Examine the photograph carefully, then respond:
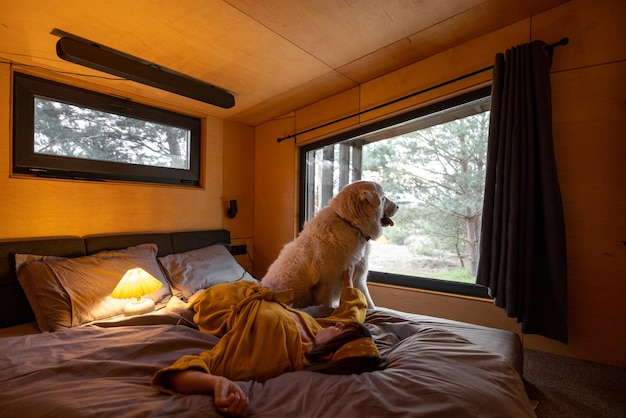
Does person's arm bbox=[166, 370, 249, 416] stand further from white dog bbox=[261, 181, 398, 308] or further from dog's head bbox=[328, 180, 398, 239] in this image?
dog's head bbox=[328, 180, 398, 239]

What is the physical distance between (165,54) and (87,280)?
163 centimetres

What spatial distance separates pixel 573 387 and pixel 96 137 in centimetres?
378

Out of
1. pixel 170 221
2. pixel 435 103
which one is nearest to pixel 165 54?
pixel 170 221

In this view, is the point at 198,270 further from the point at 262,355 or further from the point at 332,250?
the point at 262,355

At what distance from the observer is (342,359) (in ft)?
3.27

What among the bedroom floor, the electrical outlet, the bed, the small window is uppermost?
the small window

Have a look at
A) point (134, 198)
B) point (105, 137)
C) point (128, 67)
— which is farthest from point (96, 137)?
point (128, 67)

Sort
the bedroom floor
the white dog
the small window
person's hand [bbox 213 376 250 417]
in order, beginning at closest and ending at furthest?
person's hand [bbox 213 376 250 417] < the bedroom floor < the white dog < the small window

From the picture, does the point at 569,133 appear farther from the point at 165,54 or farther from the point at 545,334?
the point at 165,54

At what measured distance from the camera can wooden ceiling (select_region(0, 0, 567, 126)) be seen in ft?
5.44

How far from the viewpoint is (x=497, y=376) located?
93 centimetres

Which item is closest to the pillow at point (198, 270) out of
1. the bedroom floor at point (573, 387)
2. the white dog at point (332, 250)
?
the white dog at point (332, 250)

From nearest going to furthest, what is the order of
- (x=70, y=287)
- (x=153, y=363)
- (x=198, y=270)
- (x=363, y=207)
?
1. (x=153, y=363)
2. (x=70, y=287)
3. (x=363, y=207)
4. (x=198, y=270)

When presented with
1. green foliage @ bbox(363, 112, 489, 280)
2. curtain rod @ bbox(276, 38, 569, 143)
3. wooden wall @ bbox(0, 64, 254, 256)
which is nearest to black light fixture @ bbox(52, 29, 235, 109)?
wooden wall @ bbox(0, 64, 254, 256)
